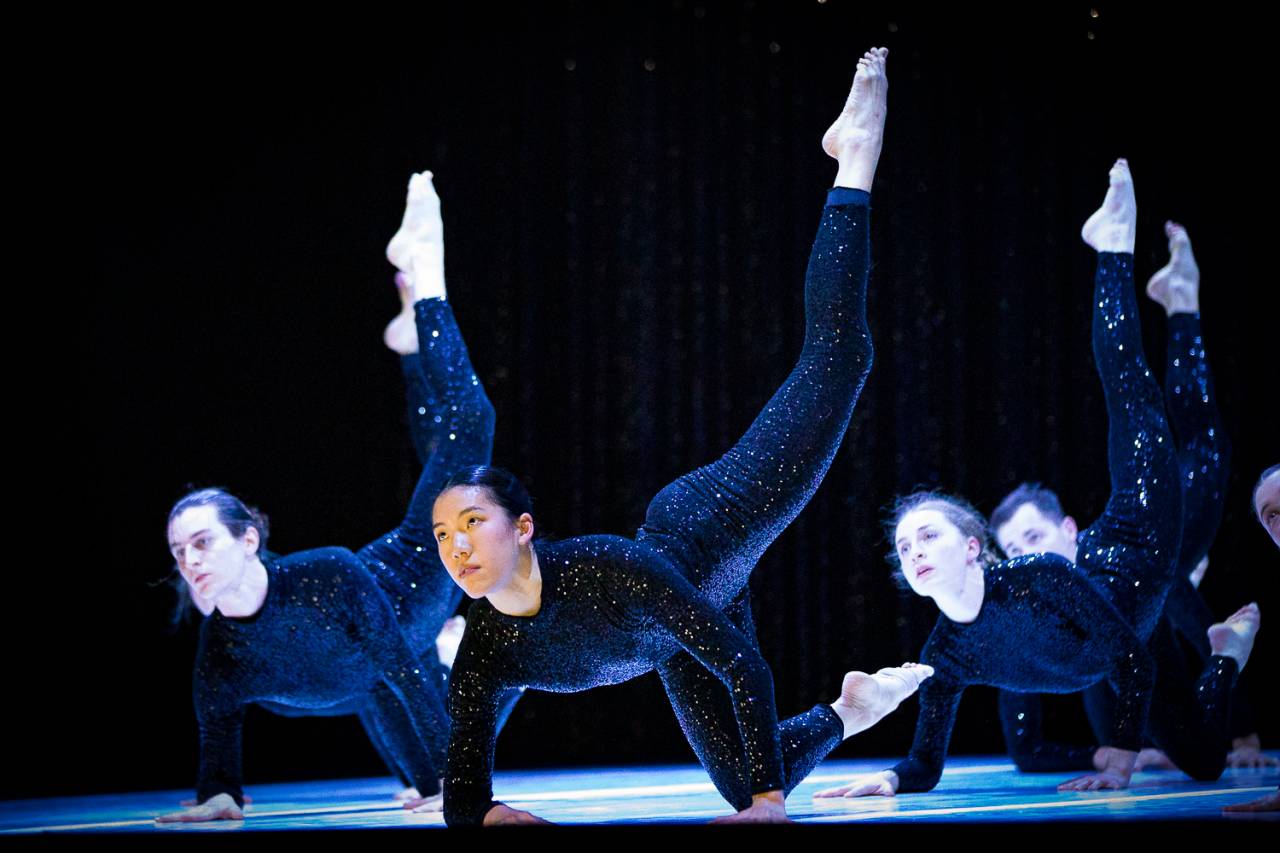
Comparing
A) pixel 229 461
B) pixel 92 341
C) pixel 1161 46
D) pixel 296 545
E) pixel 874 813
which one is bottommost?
pixel 874 813

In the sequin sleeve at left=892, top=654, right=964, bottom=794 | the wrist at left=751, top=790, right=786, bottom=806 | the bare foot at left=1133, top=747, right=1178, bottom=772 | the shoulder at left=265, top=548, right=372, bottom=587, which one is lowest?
the bare foot at left=1133, top=747, right=1178, bottom=772

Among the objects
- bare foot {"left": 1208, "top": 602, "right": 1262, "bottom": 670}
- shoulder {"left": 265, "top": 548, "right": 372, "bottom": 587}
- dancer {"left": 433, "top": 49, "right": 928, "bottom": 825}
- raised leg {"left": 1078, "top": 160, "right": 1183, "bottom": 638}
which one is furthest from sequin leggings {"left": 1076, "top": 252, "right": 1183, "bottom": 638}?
shoulder {"left": 265, "top": 548, "right": 372, "bottom": 587}

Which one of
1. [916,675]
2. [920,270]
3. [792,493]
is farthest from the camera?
[920,270]

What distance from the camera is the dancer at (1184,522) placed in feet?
12.0

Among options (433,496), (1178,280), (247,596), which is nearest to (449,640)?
(433,496)

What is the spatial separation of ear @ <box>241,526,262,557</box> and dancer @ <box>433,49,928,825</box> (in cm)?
84

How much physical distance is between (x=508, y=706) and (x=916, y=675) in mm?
891

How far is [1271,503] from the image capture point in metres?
2.74

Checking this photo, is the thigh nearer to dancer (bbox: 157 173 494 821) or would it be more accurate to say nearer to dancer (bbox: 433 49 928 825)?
dancer (bbox: 433 49 928 825)

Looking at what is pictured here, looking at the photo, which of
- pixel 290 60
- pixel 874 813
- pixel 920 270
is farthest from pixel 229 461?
pixel 874 813

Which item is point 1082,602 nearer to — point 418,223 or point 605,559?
point 605,559

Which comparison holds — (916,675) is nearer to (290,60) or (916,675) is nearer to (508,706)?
(508,706)

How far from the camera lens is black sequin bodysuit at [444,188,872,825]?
223 cm

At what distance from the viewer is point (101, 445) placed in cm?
434
